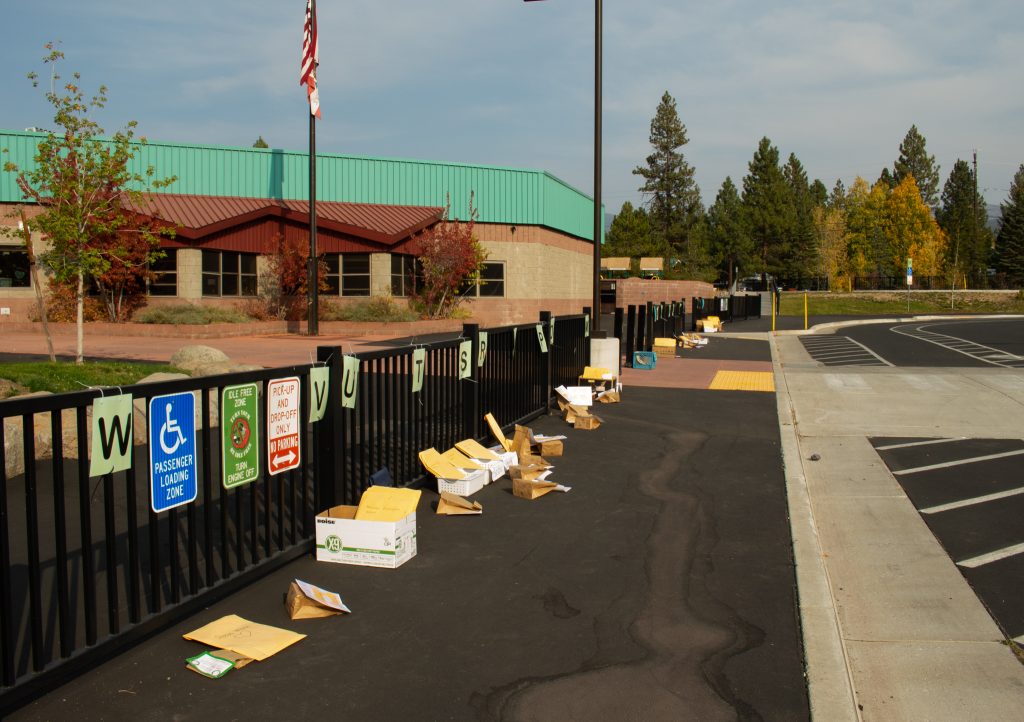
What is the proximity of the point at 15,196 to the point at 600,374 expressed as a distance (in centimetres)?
2801

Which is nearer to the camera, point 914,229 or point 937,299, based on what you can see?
point 937,299

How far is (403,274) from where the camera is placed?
34.9m

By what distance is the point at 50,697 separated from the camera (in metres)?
3.78

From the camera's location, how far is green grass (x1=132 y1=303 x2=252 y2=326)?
27.7 metres

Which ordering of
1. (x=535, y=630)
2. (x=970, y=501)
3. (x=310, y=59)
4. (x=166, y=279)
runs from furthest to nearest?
(x=166, y=279) < (x=310, y=59) < (x=970, y=501) < (x=535, y=630)

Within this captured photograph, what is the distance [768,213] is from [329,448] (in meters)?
96.9

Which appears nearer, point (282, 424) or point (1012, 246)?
point (282, 424)

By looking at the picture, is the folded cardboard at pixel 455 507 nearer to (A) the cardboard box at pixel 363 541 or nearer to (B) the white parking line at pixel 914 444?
(A) the cardboard box at pixel 363 541

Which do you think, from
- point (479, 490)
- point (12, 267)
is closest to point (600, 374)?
point (479, 490)

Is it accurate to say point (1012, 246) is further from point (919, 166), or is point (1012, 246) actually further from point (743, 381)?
point (743, 381)

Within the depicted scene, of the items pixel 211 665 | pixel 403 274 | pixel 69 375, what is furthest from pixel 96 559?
pixel 403 274

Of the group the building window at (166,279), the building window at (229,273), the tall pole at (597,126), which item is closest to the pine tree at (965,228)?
the building window at (229,273)

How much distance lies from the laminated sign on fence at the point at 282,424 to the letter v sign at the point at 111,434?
49.4 inches

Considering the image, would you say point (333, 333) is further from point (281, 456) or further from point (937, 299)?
point (937, 299)
